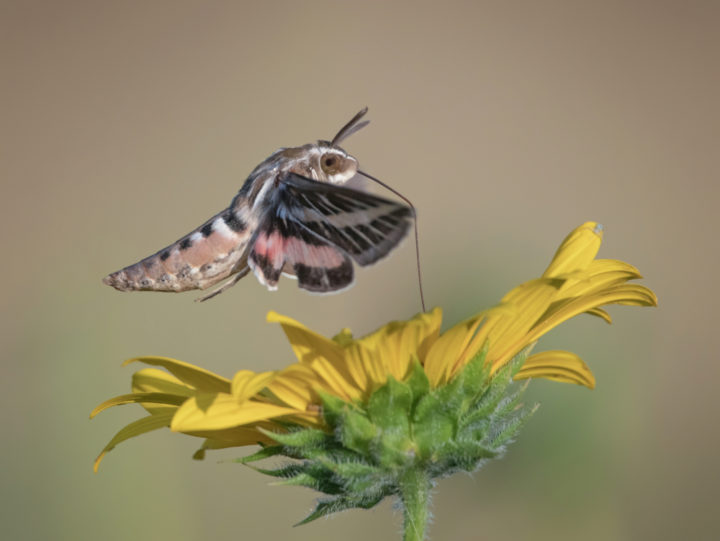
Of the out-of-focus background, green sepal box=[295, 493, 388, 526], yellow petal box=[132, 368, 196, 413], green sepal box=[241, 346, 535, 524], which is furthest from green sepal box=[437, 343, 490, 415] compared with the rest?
the out-of-focus background

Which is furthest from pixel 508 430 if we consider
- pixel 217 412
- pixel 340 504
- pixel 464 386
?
pixel 217 412

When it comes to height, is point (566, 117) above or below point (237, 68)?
below

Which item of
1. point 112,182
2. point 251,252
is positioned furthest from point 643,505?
point 112,182

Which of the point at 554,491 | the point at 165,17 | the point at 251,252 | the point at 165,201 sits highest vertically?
the point at 165,17

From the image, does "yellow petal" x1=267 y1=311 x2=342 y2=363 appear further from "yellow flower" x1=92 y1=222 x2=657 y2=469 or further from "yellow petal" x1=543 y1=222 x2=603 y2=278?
"yellow petal" x1=543 y1=222 x2=603 y2=278

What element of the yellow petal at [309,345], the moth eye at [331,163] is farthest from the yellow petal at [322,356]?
the moth eye at [331,163]

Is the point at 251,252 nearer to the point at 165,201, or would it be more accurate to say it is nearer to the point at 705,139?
the point at 165,201

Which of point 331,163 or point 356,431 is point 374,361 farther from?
point 331,163
